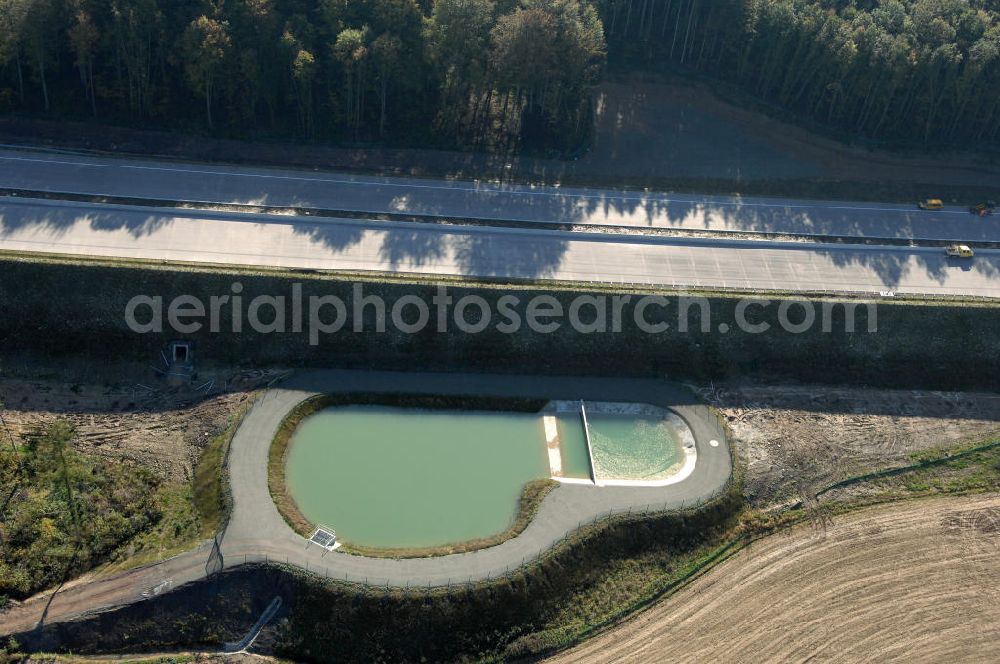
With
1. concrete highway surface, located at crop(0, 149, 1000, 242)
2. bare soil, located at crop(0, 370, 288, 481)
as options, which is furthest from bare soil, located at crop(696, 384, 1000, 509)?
bare soil, located at crop(0, 370, 288, 481)

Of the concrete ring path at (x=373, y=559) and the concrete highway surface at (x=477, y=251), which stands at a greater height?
the concrete highway surface at (x=477, y=251)

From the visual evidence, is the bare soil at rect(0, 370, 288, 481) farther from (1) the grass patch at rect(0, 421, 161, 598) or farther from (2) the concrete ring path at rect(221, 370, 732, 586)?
(2) the concrete ring path at rect(221, 370, 732, 586)

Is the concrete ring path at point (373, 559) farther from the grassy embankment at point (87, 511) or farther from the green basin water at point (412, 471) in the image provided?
the green basin water at point (412, 471)

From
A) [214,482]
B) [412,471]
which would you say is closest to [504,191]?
[412,471]

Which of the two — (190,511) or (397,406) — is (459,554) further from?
(190,511)

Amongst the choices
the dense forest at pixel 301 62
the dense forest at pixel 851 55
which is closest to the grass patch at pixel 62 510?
the dense forest at pixel 301 62

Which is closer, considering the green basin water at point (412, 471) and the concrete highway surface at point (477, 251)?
the green basin water at point (412, 471)

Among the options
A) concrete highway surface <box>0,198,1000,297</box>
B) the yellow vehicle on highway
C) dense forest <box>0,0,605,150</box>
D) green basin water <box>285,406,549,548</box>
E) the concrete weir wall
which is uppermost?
dense forest <box>0,0,605,150</box>
